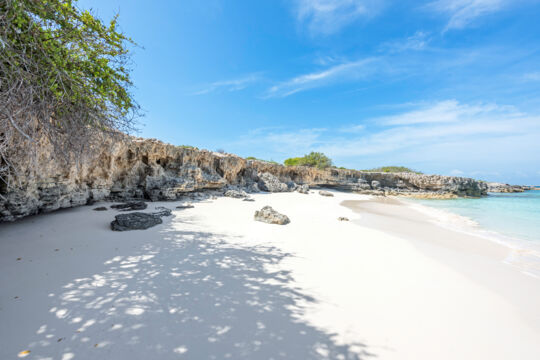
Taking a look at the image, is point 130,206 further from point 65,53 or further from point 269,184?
point 269,184

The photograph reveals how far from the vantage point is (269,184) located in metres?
20.6

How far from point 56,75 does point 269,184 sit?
59.3 feet

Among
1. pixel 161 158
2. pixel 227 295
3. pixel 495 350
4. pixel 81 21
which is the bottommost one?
pixel 495 350

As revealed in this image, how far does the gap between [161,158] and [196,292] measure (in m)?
11.3

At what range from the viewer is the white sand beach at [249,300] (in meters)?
2.03

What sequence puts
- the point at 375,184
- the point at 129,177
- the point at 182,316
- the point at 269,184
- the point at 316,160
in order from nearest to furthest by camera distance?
the point at 182,316
the point at 129,177
the point at 269,184
the point at 375,184
the point at 316,160

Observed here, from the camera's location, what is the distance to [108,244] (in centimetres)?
443

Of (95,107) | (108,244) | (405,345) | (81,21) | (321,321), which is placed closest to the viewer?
(405,345)

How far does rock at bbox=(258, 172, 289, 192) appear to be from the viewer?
66.7 ft

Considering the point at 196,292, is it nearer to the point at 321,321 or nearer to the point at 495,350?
the point at 321,321

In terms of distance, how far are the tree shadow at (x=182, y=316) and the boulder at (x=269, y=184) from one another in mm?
16594

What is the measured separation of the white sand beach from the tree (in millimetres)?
1815

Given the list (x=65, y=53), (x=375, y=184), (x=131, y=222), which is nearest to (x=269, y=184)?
(x=131, y=222)

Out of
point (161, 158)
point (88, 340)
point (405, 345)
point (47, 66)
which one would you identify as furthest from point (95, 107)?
point (161, 158)
